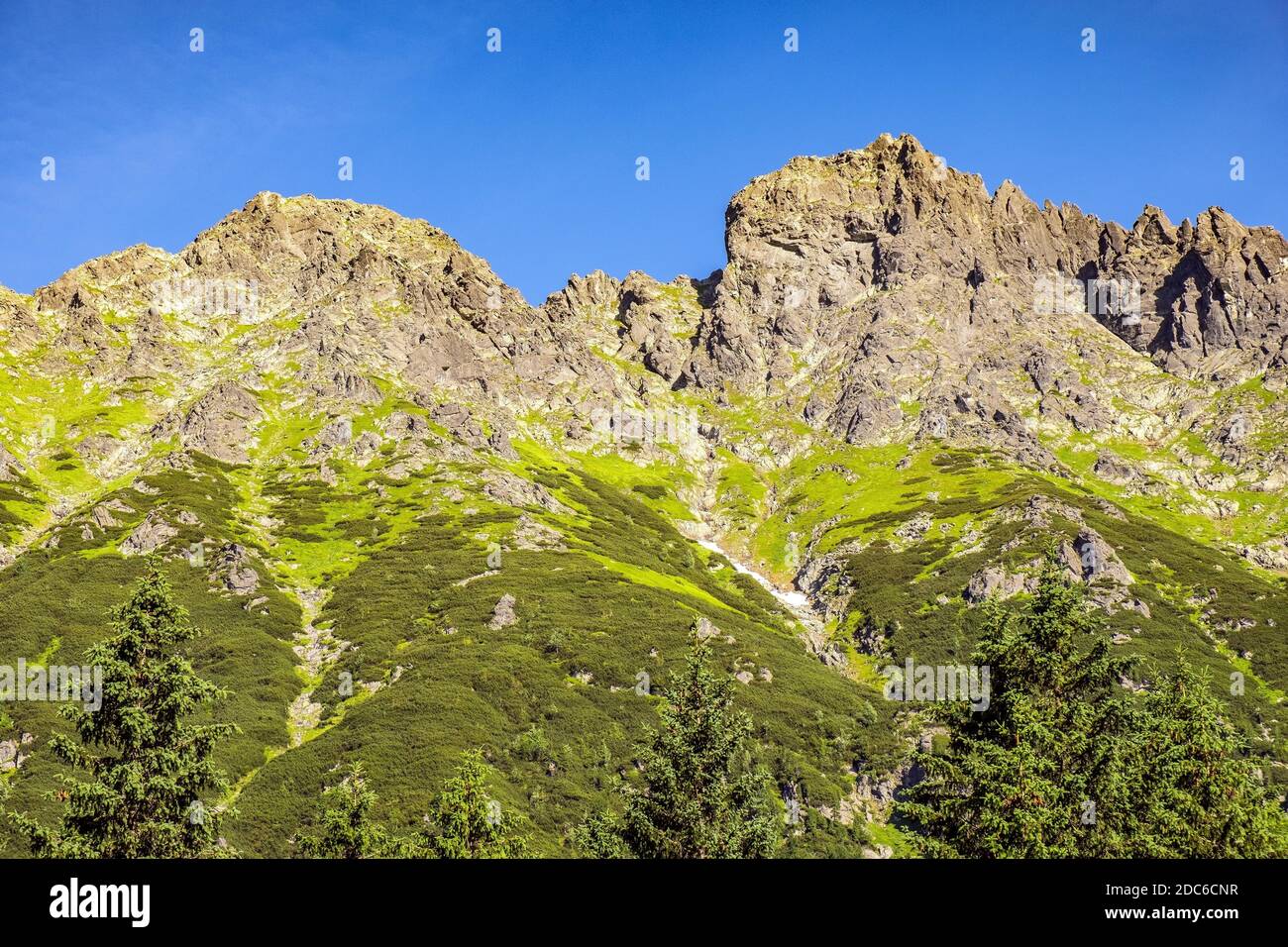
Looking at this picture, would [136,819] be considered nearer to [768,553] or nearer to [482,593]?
[482,593]

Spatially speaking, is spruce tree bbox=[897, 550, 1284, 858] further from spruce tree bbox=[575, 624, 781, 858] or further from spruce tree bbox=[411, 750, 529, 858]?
spruce tree bbox=[411, 750, 529, 858]

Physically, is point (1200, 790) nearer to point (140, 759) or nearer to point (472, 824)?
point (472, 824)

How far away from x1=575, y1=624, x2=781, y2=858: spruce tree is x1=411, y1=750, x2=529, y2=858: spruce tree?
3835mm

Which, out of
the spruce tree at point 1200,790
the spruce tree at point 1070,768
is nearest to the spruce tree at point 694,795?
the spruce tree at point 1070,768

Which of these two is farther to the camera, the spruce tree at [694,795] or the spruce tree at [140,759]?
the spruce tree at [694,795]

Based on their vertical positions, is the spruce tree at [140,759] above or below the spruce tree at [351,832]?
above

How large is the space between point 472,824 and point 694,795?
837 cm

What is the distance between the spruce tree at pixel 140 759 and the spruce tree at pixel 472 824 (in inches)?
309

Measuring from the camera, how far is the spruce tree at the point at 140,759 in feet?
88.8

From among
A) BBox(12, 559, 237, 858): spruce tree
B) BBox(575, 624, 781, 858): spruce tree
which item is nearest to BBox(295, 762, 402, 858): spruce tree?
BBox(12, 559, 237, 858): spruce tree

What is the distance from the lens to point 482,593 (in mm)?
125375

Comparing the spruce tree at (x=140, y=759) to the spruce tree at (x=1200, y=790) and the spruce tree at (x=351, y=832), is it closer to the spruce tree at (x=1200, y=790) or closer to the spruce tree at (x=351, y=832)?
the spruce tree at (x=351, y=832)
